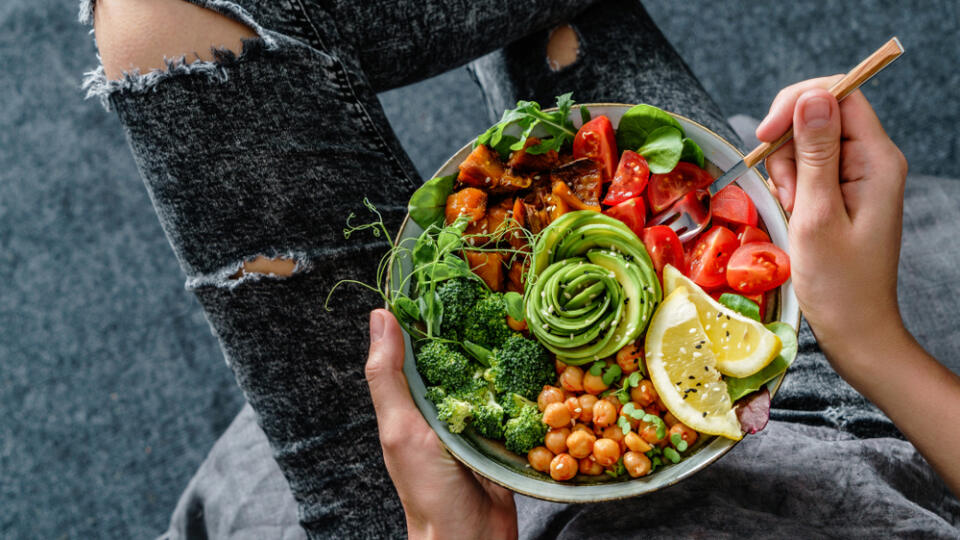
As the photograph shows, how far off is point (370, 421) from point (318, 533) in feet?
0.76

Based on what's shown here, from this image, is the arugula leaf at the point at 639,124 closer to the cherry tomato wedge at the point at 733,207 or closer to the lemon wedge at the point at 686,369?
the cherry tomato wedge at the point at 733,207

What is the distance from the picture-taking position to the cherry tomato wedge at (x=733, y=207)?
37.0 inches

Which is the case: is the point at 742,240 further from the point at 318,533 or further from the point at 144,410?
the point at 144,410

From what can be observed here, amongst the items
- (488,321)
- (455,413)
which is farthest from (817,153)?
(455,413)

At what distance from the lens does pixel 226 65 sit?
1025mm

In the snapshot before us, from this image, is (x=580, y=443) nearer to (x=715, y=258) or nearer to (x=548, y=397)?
(x=548, y=397)

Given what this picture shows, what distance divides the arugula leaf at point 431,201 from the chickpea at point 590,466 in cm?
40

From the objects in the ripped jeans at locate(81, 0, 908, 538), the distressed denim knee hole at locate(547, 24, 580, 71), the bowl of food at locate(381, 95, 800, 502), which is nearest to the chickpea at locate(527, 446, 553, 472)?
the bowl of food at locate(381, 95, 800, 502)

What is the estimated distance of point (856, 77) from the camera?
81 centimetres

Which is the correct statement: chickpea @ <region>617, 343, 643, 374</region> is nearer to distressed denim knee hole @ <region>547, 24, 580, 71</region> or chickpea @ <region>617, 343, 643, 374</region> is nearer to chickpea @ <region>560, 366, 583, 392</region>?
chickpea @ <region>560, 366, 583, 392</region>

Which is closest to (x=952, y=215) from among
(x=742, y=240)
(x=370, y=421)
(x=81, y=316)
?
(x=742, y=240)

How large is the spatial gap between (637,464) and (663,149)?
0.43 metres

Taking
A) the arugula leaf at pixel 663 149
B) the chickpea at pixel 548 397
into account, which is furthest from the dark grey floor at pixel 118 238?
the chickpea at pixel 548 397

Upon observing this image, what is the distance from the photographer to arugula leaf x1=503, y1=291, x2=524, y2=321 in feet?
3.09
